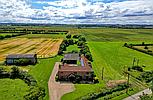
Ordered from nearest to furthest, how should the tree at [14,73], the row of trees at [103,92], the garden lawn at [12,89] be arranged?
the row of trees at [103,92], the garden lawn at [12,89], the tree at [14,73]

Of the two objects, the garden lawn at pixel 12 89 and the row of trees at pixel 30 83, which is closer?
the row of trees at pixel 30 83

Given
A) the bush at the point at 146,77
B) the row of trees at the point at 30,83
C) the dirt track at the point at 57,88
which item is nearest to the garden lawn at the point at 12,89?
the row of trees at the point at 30,83

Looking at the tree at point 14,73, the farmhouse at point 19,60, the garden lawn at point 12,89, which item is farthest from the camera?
the farmhouse at point 19,60

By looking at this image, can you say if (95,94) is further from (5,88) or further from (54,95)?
(5,88)

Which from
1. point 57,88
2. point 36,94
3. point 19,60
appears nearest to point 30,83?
point 57,88

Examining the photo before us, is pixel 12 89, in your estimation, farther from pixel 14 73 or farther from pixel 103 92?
pixel 103 92

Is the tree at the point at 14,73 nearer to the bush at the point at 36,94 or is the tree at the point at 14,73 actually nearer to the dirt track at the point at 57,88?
the dirt track at the point at 57,88
